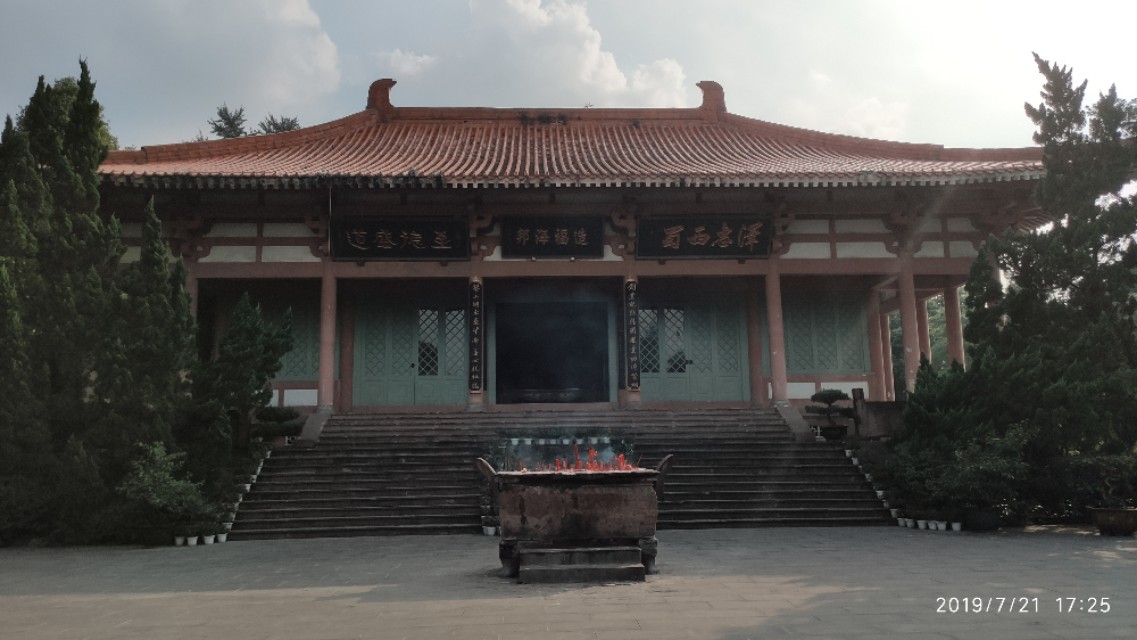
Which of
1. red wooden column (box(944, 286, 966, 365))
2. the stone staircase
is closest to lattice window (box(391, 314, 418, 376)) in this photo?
the stone staircase

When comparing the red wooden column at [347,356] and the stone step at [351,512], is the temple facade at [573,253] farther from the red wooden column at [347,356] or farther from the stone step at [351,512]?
the stone step at [351,512]

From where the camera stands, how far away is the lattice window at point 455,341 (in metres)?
14.4

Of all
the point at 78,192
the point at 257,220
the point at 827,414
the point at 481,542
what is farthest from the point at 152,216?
the point at 827,414

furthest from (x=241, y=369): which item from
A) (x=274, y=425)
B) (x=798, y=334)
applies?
(x=798, y=334)

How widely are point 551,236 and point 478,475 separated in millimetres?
4559

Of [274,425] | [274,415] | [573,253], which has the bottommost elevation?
[274,425]

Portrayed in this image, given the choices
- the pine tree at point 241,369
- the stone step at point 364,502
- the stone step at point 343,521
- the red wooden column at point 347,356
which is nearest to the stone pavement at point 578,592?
the stone step at point 343,521

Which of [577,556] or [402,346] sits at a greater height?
[402,346]

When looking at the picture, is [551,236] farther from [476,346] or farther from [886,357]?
[886,357]

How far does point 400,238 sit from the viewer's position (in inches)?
512

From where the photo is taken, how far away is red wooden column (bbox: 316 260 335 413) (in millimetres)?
12531

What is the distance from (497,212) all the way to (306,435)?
4.67m

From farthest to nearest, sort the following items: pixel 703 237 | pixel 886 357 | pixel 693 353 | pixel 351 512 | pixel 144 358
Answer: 1. pixel 886 357
2. pixel 693 353
3. pixel 703 237
4. pixel 351 512
5. pixel 144 358

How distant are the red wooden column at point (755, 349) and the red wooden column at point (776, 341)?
51.8 inches
